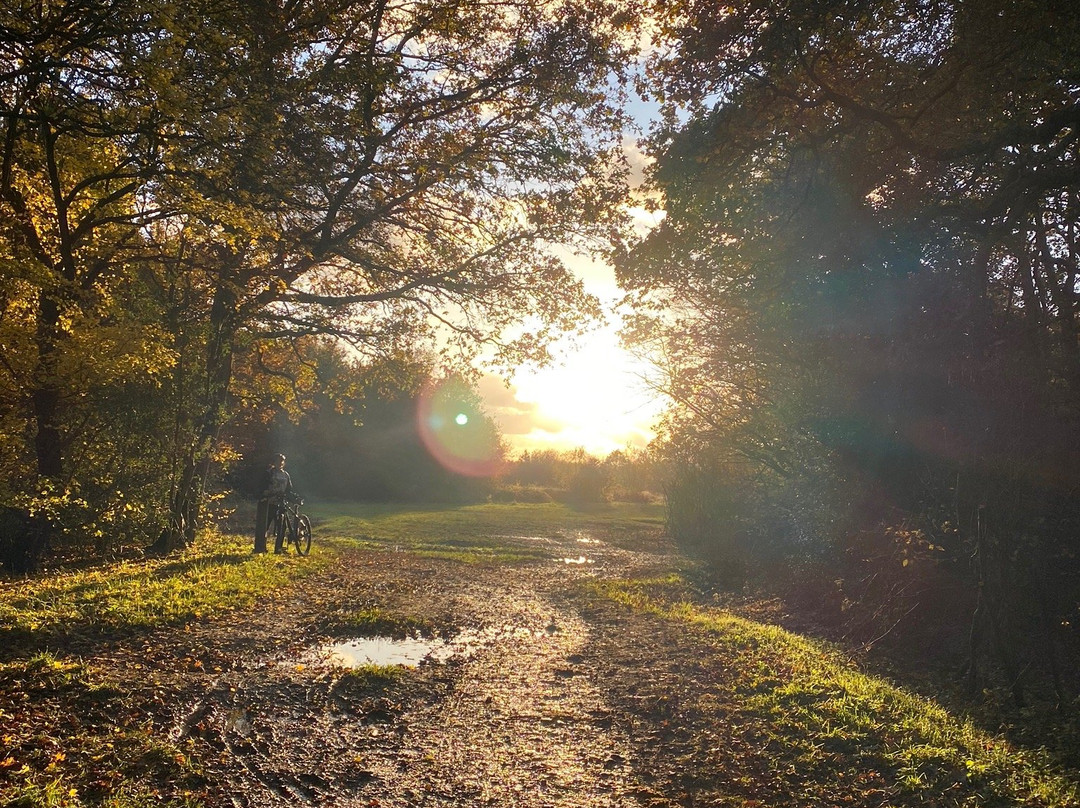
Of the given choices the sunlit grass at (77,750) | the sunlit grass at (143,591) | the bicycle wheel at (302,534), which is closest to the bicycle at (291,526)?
the bicycle wheel at (302,534)

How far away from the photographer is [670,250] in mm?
12297

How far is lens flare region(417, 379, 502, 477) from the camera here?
5262 centimetres

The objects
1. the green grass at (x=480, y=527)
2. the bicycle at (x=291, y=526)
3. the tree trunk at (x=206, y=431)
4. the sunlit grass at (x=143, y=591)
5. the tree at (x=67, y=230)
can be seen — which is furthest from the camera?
the green grass at (x=480, y=527)

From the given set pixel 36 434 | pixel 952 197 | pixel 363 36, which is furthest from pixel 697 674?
pixel 36 434

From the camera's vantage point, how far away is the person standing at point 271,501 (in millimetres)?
15906

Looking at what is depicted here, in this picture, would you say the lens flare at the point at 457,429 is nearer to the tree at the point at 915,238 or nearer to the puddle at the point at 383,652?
the tree at the point at 915,238

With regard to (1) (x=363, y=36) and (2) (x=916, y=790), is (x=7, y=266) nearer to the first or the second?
(1) (x=363, y=36)

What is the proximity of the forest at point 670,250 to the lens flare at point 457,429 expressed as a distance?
3321 cm

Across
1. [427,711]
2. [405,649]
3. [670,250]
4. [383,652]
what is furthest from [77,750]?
[670,250]

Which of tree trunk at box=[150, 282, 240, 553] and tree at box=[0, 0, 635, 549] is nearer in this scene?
tree at box=[0, 0, 635, 549]

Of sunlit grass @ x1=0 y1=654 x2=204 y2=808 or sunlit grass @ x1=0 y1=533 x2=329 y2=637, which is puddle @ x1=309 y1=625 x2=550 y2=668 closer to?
sunlit grass @ x1=0 y1=533 x2=329 y2=637

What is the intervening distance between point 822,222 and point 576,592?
8.66 meters

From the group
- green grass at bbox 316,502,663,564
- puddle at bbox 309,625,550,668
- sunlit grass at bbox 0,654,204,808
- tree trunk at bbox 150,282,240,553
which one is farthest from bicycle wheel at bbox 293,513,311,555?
sunlit grass at bbox 0,654,204,808

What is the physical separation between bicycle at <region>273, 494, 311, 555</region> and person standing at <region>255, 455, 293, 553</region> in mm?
96
